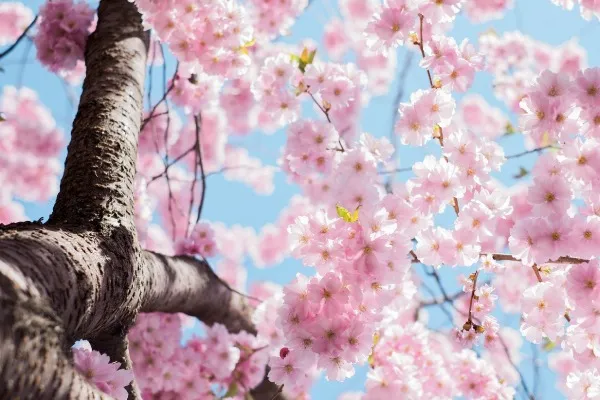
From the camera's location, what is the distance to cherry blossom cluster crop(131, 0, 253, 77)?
217cm

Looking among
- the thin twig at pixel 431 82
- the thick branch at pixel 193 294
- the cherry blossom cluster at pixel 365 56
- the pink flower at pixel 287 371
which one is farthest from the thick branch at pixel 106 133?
the cherry blossom cluster at pixel 365 56

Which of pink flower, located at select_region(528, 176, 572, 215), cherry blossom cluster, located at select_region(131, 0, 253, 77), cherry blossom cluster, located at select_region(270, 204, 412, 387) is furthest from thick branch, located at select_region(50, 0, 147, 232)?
pink flower, located at select_region(528, 176, 572, 215)

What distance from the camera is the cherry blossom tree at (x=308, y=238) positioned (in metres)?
1.19

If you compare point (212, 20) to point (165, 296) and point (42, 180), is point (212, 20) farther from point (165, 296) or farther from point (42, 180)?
point (42, 180)

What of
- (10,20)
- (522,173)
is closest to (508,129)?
(522,173)

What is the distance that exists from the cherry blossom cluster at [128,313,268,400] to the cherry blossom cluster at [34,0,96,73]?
1.17 metres

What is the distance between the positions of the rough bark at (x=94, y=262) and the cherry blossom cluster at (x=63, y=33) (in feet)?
0.44

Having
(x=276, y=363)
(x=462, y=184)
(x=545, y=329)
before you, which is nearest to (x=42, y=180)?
(x=276, y=363)

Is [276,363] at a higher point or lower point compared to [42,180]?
lower

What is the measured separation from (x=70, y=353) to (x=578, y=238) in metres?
1.41

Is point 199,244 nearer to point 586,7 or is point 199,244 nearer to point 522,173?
→ point 522,173

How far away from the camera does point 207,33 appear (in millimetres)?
2287

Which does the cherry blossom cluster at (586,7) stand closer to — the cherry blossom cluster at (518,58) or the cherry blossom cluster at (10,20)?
the cherry blossom cluster at (518,58)

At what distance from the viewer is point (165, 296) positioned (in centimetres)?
190
